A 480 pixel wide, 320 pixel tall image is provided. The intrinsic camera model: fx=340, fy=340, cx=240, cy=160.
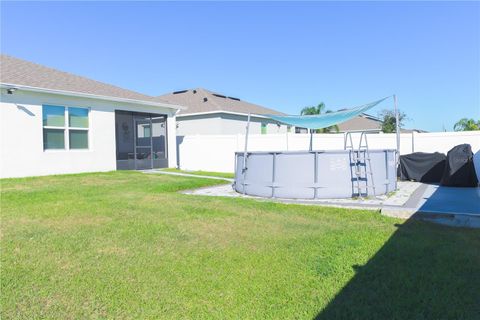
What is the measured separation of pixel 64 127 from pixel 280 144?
9296 millimetres

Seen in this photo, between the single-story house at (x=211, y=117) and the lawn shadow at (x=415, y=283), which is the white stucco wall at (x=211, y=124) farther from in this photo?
the lawn shadow at (x=415, y=283)

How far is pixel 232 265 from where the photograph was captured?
13.4 ft

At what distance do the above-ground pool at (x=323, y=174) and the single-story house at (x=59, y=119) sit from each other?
8788mm

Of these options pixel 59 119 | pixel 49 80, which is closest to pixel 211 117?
pixel 49 80

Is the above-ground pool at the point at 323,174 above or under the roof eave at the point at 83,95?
under

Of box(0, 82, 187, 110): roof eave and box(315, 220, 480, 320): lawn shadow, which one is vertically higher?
box(0, 82, 187, 110): roof eave

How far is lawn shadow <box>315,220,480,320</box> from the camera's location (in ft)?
9.66

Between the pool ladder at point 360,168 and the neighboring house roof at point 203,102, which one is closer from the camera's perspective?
the pool ladder at point 360,168

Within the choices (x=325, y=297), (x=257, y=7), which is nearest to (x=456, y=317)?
(x=325, y=297)

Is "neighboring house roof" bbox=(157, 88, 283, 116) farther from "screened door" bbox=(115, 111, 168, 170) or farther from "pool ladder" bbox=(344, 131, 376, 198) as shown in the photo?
"pool ladder" bbox=(344, 131, 376, 198)

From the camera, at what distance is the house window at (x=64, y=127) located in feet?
43.4

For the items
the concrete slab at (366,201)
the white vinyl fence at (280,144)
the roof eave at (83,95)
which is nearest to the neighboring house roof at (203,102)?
the roof eave at (83,95)

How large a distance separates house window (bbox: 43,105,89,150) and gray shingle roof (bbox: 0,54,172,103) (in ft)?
2.89

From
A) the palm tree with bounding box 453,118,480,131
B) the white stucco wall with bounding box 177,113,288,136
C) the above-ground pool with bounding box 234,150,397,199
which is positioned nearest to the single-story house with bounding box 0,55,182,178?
the white stucco wall with bounding box 177,113,288,136
